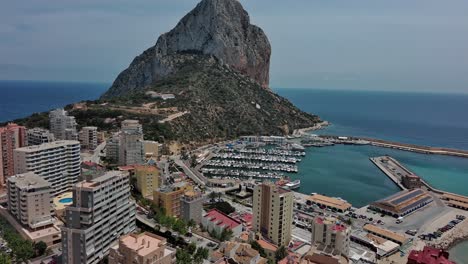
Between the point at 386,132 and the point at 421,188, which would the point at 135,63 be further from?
the point at 421,188

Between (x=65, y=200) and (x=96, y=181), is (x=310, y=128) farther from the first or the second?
(x=96, y=181)

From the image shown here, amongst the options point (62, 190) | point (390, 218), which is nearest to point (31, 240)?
point (62, 190)

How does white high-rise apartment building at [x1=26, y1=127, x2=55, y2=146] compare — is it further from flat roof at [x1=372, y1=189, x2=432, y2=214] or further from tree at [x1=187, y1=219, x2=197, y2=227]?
flat roof at [x1=372, y1=189, x2=432, y2=214]

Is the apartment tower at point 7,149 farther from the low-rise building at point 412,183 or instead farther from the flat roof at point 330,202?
the low-rise building at point 412,183

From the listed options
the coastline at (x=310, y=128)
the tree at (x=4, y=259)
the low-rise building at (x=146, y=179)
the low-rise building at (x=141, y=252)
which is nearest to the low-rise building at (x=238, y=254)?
the low-rise building at (x=141, y=252)

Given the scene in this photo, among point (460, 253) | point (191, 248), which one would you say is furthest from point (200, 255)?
point (460, 253)

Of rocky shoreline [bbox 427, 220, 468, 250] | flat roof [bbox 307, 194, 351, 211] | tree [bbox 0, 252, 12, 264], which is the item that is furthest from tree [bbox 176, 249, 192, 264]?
rocky shoreline [bbox 427, 220, 468, 250]
